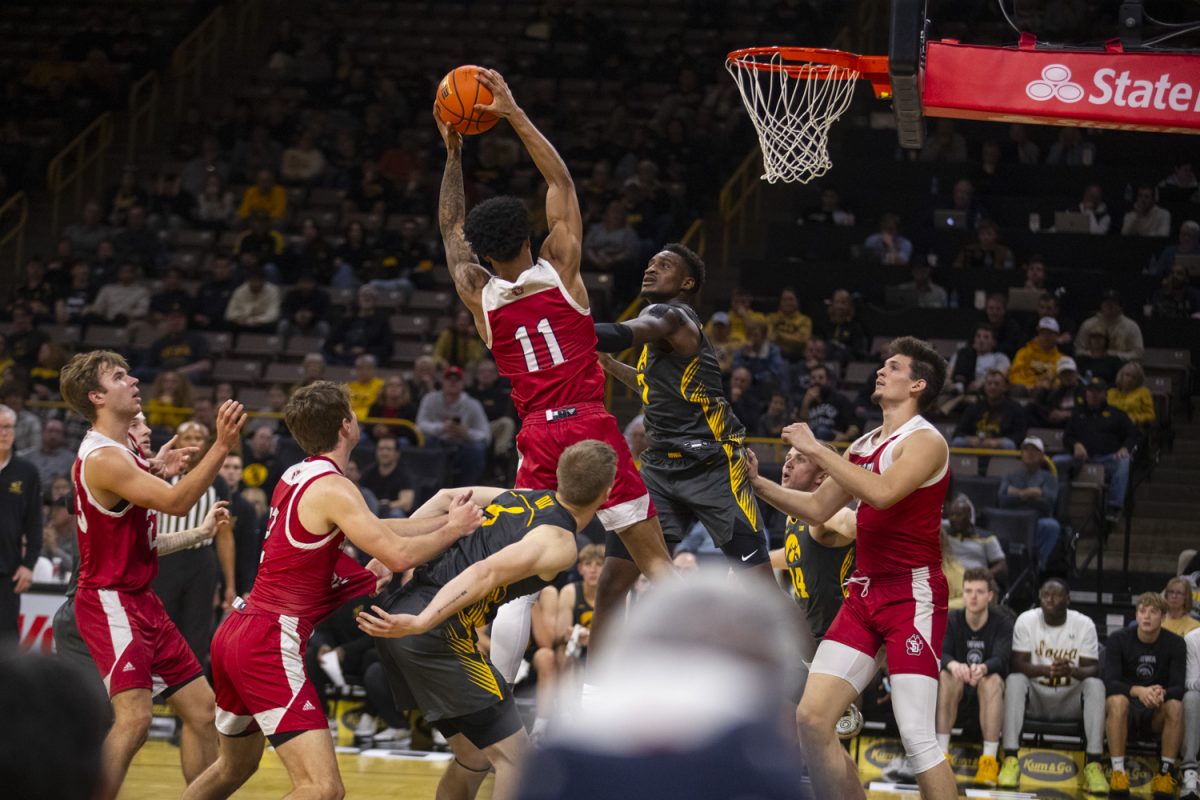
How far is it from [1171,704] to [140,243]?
44.7ft

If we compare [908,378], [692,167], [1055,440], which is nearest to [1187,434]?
[1055,440]

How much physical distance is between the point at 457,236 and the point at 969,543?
6.26m

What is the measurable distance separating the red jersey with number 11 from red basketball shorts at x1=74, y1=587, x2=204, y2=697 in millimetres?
1931

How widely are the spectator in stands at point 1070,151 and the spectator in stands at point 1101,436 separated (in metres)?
4.61

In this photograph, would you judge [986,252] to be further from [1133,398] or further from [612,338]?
[612,338]

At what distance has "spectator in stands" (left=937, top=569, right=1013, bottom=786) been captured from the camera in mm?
10258

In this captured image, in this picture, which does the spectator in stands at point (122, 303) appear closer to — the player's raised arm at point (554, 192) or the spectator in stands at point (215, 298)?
the spectator in stands at point (215, 298)

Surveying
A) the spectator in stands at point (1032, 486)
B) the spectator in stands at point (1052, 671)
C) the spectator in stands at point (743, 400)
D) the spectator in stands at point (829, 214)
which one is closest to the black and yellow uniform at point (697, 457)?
the spectator in stands at point (1052, 671)

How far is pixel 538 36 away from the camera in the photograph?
21.6 meters

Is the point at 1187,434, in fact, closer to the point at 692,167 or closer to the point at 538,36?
the point at 692,167

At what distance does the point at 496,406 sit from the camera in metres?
14.8

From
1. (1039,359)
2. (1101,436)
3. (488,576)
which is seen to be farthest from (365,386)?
(488,576)

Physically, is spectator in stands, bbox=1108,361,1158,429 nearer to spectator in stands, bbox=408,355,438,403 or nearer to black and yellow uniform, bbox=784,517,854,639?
spectator in stands, bbox=408,355,438,403

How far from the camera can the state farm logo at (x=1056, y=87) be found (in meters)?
7.83
